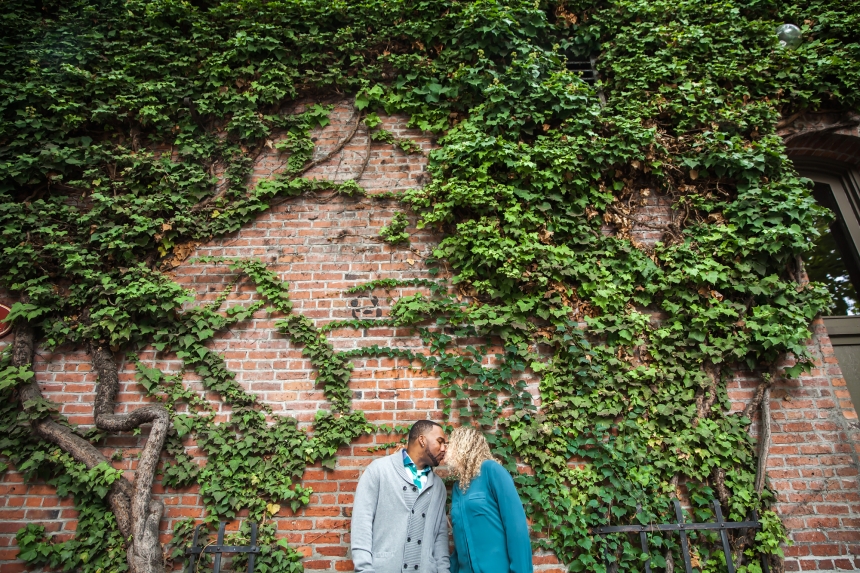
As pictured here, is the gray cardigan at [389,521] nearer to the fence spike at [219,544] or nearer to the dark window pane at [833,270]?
the fence spike at [219,544]

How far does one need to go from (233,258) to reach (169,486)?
70.5 inches

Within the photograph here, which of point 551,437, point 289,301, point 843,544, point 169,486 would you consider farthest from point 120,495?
point 843,544

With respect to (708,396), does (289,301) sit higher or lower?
higher

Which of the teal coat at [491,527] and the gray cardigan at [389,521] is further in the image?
the gray cardigan at [389,521]

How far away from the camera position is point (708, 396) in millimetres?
3787

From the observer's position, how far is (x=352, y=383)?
12.5ft

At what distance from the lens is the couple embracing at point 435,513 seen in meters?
2.76

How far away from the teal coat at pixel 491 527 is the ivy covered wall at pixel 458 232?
67cm

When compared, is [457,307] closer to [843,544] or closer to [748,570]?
[748,570]

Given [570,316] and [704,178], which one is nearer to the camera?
[570,316]

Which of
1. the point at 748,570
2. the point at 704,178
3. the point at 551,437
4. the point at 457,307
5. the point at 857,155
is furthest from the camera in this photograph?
the point at 857,155

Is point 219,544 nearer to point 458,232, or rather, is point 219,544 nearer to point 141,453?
point 141,453

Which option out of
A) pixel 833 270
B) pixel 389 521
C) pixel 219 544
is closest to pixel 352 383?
pixel 389 521

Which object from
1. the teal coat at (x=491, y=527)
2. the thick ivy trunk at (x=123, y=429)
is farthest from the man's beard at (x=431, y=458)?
the thick ivy trunk at (x=123, y=429)
